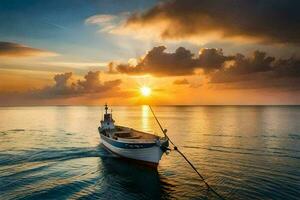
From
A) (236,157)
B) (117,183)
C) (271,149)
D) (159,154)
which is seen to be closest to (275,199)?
(159,154)

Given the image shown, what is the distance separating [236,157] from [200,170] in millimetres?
11608

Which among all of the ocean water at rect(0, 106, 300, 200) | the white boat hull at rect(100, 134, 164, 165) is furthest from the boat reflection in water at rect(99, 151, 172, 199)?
the white boat hull at rect(100, 134, 164, 165)

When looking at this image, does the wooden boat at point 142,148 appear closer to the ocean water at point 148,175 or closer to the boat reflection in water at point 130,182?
the boat reflection in water at point 130,182

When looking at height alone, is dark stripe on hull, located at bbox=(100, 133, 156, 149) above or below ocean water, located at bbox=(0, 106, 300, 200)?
above

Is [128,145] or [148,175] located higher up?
[128,145]

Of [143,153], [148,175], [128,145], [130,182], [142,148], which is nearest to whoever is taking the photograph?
[130,182]

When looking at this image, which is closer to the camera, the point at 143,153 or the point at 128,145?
the point at 143,153

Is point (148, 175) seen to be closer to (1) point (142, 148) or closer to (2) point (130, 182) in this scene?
(2) point (130, 182)

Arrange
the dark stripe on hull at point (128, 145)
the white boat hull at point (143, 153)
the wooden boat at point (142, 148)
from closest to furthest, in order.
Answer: the wooden boat at point (142, 148) < the white boat hull at point (143, 153) < the dark stripe on hull at point (128, 145)

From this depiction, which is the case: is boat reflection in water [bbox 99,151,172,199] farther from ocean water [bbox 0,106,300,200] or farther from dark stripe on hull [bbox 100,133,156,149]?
dark stripe on hull [bbox 100,133,156,149]

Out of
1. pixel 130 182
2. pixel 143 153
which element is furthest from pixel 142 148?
pixel 130 182

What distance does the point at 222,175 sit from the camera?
1403 inches

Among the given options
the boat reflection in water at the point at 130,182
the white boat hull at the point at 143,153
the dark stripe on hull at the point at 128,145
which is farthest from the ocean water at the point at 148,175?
the dark stripe on hull at the point at 128,145

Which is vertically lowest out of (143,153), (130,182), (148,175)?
(130,182)
